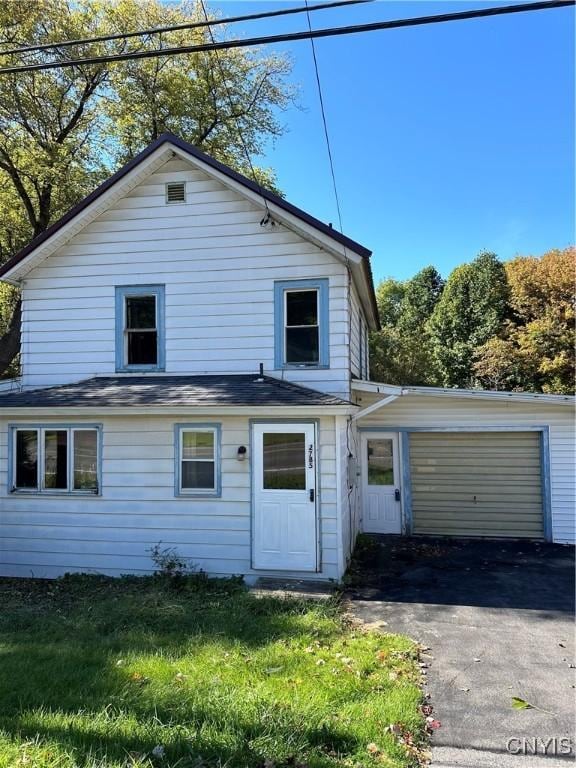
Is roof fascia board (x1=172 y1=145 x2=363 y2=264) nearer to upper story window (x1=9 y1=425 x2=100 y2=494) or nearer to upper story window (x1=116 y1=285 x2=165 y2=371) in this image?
upper story window (x1=116 y1=285 x2=165 y2=371)

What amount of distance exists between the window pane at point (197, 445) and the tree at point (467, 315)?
2127cm

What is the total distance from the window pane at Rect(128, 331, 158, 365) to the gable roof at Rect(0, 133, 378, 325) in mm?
2460

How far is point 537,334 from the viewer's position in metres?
22.9

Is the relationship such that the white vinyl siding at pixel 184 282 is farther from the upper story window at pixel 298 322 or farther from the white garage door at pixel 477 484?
the white garage door at pixel 477 484

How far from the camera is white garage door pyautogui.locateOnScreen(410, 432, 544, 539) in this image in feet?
34.9

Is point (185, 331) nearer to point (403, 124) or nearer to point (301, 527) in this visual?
point (301, 527)

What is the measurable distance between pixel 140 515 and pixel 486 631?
18.0 feet

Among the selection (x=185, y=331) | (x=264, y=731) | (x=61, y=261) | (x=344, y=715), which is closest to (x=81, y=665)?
(x=264, y=731)

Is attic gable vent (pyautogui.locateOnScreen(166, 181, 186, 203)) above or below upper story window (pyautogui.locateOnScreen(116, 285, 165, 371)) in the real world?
above

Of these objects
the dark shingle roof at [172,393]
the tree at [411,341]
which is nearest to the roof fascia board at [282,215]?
the dark shingle roof at [172,393]

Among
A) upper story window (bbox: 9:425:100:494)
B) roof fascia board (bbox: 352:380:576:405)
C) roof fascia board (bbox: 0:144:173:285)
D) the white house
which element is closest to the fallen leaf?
the white house

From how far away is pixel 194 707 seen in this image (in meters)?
3.68

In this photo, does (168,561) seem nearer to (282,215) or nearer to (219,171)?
(282,215)

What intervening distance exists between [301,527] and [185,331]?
418 cm
